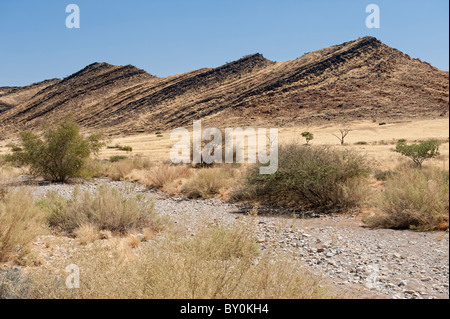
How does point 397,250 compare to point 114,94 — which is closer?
point 397,250

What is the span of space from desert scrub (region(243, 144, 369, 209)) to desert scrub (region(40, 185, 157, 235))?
15.4 feet

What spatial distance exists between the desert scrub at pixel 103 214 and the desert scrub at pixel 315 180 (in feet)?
15.4

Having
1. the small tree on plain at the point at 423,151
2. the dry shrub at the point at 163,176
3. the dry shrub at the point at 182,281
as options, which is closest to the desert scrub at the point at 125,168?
the dry shrub at the point at 163,176

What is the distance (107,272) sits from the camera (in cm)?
386

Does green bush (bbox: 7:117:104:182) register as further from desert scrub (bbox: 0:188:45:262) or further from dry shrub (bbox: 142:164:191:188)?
desert scrub (bbox: 0:188:45:262)

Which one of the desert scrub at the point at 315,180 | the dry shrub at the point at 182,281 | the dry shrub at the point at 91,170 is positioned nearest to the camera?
the dry shrub at the point at 182,281

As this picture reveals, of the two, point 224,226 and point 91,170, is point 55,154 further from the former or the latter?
point 224,226

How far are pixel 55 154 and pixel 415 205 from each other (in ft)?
47.0

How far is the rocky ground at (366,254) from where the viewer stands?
4848mm

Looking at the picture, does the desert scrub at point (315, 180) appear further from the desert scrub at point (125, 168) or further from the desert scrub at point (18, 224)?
the desert scrub at point (125, 168)

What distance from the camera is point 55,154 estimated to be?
16.7m
